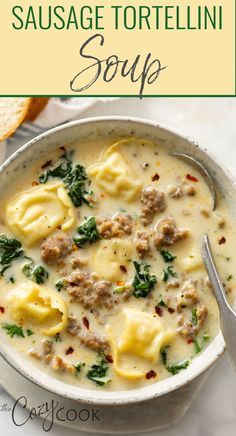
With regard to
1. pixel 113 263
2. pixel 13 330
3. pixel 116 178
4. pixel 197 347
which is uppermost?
pixel 116 178

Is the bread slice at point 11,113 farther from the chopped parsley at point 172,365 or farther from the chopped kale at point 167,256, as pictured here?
the chopped parsley at point 172,365

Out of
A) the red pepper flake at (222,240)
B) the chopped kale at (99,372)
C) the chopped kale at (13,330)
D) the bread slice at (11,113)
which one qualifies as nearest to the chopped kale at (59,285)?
the chopped kale at (13,330)

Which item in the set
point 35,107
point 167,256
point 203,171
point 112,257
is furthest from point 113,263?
point 35,107

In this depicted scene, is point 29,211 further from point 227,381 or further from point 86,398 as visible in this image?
Result: point 227,381

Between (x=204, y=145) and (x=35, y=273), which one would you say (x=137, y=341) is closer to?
(x=35, y=273)

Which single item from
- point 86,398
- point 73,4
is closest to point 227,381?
point 86,398

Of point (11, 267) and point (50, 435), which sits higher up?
point (11, 267)
